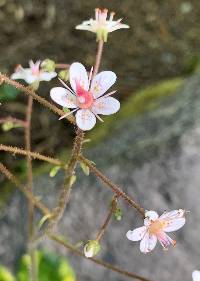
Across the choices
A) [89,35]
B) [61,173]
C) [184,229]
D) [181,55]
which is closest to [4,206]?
[61,173]

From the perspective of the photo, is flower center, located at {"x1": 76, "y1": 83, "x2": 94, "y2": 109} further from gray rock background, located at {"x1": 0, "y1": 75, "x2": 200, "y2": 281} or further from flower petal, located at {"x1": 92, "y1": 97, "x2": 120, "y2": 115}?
gray rock background, located at {"x1": 0, "y1": 75, "x2": 200, "y2": 281}

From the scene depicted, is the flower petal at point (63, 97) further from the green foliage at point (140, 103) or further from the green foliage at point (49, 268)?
the green foliage at point (140, 103)

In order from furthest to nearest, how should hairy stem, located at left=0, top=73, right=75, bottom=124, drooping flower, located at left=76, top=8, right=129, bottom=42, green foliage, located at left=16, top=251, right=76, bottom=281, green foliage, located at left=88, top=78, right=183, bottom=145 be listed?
green foliage, located at left=88, top=78, right=183, bottom=145 < green foliage, located at left=16, top=251, right=76, bottom=281 < drooping flower, located at left=76, top=8, right=129, bottom=42 < hairy stem, located at left=0, top=73, right=75, bottom=124

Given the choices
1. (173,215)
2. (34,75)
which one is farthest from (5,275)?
(173,215)

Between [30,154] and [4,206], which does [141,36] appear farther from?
[30,154]

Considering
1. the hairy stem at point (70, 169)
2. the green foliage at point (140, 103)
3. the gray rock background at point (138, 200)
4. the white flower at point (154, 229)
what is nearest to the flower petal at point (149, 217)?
the white flower at point (154, 229)

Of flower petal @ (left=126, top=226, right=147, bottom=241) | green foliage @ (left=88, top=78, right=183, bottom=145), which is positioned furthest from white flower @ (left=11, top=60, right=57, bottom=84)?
green foliage @ (left=88, top=78, right=183, bottom=145)
